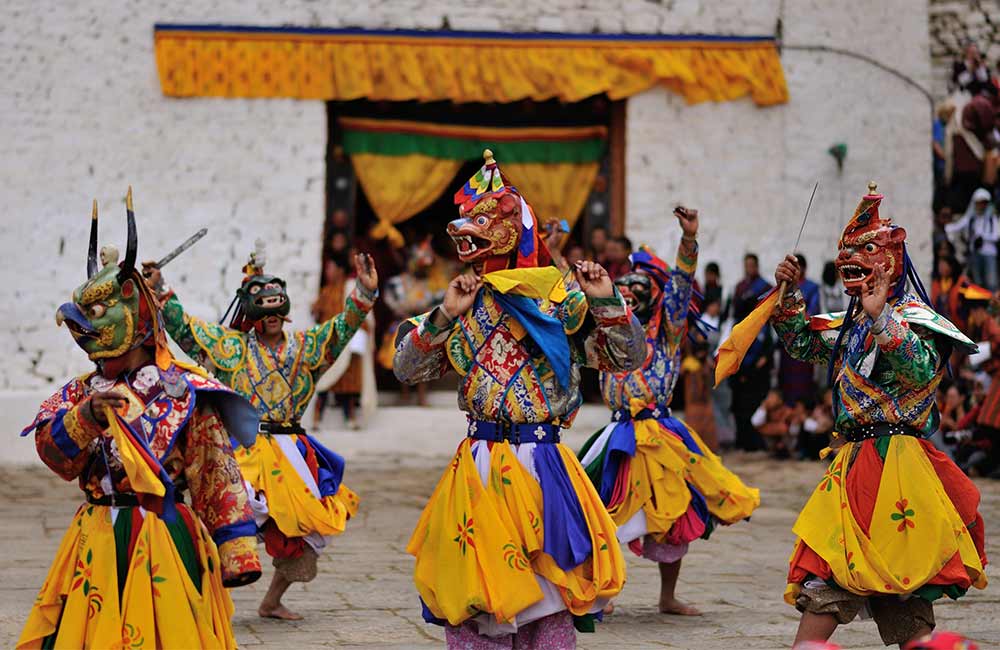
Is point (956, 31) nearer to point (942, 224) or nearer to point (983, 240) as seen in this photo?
point (942, 224)

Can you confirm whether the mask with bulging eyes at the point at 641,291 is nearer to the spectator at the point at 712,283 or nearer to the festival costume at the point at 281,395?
the festival costume at the point at 281,395

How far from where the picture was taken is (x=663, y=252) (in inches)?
600

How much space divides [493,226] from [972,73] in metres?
12.9

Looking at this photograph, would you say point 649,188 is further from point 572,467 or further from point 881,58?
point 572,467

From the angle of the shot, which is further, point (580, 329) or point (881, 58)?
point (881, 58)

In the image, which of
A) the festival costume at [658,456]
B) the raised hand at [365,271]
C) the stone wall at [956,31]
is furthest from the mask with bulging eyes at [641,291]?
the stone wall at [956,31]

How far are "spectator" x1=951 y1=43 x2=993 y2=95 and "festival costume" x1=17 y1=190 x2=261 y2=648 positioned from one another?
13979 millimetres

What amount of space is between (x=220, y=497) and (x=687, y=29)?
11.4 meters

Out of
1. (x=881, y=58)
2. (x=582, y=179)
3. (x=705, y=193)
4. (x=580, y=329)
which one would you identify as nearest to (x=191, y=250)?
(x=582, y=179)

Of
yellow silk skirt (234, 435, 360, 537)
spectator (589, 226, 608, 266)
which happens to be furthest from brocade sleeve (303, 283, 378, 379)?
spectator (589, 226, 608, 266)

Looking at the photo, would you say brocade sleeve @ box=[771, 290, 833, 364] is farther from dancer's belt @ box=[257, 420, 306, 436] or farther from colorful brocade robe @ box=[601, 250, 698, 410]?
dancer's belt @ box=[257, 420, 306, 436]

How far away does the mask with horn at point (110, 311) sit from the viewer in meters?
4.63

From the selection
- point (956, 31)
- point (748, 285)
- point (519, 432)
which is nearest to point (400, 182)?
point (748, 285)

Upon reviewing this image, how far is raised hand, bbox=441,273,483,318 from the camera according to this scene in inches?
214
